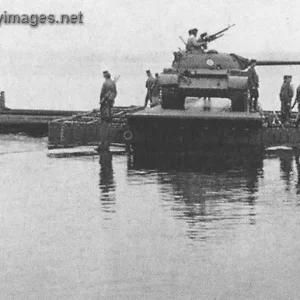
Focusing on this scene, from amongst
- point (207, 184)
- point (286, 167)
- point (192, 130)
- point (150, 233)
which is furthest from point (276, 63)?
point (150, 233)

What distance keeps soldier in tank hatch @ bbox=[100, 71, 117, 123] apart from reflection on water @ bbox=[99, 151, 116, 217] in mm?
2799

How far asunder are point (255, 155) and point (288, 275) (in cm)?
1163

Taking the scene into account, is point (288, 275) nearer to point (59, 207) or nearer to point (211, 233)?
point (211, 233)

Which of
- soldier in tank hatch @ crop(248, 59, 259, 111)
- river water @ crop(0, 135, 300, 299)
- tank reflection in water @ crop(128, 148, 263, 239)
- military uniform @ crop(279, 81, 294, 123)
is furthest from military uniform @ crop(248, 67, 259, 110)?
river water @ crop(0, 135, 300, 299)

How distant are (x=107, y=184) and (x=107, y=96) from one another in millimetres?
8241

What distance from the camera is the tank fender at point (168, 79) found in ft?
72.1

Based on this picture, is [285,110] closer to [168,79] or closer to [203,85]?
[203,85]

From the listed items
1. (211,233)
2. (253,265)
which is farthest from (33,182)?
(253,265)

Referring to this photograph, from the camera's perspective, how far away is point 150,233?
9352 millimetres

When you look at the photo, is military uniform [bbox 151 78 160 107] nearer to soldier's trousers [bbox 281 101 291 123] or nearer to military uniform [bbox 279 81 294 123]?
soldier's trousers [bbox 281 101 291 123]

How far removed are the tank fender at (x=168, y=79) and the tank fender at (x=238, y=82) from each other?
1.42 meters

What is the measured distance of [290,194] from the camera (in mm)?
12539

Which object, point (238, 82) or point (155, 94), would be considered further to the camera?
point (155, 94)

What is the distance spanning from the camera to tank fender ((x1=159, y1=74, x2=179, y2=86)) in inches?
865
